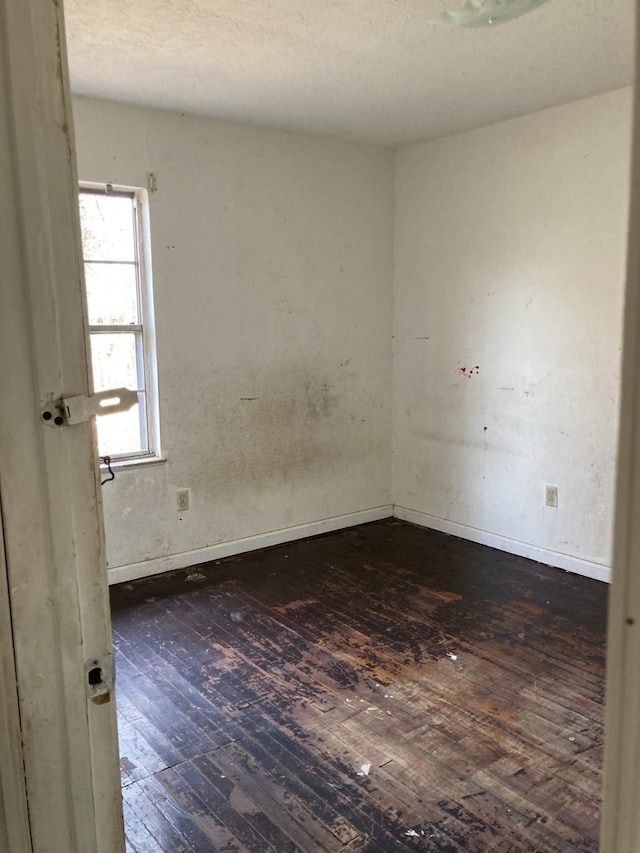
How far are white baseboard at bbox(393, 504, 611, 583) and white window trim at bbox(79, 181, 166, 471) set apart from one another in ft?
6.16


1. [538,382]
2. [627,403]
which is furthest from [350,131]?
[627,403]

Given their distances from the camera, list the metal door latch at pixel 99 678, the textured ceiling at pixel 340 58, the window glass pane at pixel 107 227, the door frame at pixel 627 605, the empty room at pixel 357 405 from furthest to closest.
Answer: the window glass pane at pixel 107 227
the textured ceiling at pixel 340 58
the empty room at pixel 357 405
the metal door latch at pixel 99 678
the door frame at pixel 627 605

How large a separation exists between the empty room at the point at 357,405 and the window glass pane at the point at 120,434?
0.8 inches

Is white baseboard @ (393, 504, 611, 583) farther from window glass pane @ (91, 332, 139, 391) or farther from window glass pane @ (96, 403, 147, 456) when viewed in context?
window glass pane @ (91, 332, 139, 391)

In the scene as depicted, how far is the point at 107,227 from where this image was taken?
3.48 meters

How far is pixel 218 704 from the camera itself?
8.23ft

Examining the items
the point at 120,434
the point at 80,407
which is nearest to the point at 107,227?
the point at 120,434

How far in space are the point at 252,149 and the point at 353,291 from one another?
1092 mm

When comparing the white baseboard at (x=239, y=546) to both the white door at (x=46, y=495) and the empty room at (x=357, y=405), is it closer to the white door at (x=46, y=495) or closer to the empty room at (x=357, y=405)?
the empty room at (x=357, y=405)

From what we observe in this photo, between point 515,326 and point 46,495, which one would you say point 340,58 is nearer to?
point 515,326

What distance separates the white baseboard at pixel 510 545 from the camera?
11.9 feet

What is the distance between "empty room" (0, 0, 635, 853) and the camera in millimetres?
2170

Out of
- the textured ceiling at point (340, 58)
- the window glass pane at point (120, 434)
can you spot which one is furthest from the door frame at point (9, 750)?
the window glass pane at point (120, 434)

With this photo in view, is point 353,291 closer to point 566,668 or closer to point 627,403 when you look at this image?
point 566,668
